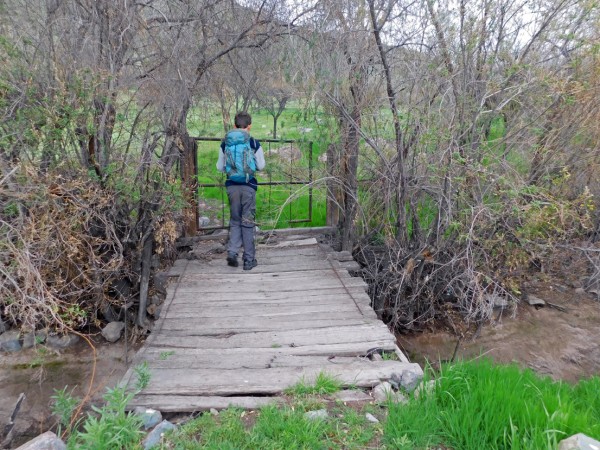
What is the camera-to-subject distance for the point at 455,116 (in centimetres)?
465

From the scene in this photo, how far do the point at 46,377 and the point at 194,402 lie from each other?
10.1 ft

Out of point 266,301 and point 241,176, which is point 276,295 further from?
point 241,176

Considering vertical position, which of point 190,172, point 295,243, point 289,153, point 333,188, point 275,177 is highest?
point 289,153

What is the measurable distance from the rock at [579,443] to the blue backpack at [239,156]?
4.09 metres

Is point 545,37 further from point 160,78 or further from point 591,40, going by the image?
point 160,78

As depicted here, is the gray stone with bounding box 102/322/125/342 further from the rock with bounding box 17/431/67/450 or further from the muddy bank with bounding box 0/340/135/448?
the rock with bounding box 17/431/67/450

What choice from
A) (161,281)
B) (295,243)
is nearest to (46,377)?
(161,281)

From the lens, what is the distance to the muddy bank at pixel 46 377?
14.4 feet

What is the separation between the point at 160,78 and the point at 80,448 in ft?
13.1

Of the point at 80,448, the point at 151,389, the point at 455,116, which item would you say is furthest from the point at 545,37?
the point at 80,448

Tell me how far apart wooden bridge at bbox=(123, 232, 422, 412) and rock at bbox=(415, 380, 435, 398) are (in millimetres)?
101

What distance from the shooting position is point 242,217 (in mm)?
5613

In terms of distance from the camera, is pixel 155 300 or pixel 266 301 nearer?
pixel 266 301

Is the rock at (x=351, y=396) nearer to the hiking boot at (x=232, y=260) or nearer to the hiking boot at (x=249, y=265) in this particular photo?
the hiking boot at (x=249, y=265)
